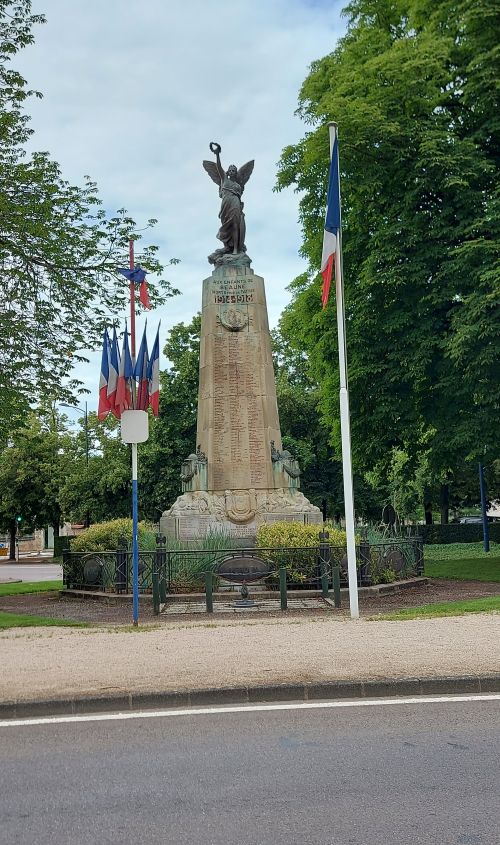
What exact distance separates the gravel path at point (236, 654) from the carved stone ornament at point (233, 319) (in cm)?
997

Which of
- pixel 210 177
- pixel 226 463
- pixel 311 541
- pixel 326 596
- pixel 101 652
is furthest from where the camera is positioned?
pixel 210 177

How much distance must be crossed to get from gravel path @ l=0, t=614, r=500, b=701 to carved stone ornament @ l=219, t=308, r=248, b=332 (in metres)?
9.97

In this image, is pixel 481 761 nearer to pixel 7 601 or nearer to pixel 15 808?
pixel 15 808

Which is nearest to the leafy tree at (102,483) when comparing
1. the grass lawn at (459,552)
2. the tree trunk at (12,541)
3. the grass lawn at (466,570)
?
the tree trunk at (12,541)

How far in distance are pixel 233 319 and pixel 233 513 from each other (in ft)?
16.1

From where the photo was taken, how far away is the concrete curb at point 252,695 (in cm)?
673

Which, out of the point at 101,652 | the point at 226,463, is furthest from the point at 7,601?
the point at 101,652

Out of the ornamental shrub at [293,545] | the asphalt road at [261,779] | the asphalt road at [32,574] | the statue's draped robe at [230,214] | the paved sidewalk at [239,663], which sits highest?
the statue's draped robe at [230,214]

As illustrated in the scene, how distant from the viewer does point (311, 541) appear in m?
16.8

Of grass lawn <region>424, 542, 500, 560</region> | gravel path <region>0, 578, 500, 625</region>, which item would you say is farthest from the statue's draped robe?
grass lawn <region>424, 542, 500, 560</region>

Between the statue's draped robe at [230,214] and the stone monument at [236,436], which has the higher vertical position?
the statue's draped robe at [230,214]

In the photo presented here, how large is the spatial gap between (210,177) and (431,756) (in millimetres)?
18969

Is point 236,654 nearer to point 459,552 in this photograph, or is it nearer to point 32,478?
point 459,552

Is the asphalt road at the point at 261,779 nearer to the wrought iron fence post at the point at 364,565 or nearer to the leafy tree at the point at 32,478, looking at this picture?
the wrought iron fence post at the point at 364,565
